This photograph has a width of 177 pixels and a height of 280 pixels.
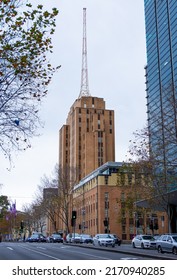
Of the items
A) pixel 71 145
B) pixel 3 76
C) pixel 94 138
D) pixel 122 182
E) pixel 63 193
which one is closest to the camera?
pixel 3 76

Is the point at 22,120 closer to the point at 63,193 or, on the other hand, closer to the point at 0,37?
the point at 0,37

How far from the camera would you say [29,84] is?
583 inches

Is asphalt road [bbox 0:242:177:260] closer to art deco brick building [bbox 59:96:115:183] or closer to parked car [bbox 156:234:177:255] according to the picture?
parked car [bbox 156:234:177:255]

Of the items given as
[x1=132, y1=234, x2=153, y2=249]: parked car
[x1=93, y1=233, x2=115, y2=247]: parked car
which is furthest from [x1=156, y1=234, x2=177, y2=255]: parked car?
[x1=93, y1=233, x2=115, y2=247]: parked car

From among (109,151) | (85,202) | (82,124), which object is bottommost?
(85,202)

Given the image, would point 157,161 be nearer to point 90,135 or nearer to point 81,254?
point 81,254

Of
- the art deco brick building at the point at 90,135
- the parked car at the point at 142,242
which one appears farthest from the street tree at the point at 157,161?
the art deco brick building at the point at 90,135

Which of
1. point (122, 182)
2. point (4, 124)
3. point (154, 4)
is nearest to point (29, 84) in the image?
point (4, 124)

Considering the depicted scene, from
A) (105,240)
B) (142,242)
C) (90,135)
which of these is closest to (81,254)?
(142,242)

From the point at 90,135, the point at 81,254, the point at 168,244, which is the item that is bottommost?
the point at 81,254

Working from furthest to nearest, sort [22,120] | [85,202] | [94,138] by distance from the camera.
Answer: [94,138] < [85,202] < [22,120]

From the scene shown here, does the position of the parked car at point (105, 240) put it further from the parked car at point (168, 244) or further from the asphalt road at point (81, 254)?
the parked car at point (168, 244)

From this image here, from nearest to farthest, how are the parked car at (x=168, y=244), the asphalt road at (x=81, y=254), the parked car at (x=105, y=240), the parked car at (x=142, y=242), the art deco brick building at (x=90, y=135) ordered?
1. the asphalt road at (x=81, y=254)
2. the parked car at (x=168, y=244)
3. the parked car at (x=142, y=242)
4. the parked car at (x=105, y=240)
5. the art deco brick building at (x=90, y=135)

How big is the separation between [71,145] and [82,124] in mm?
10652
